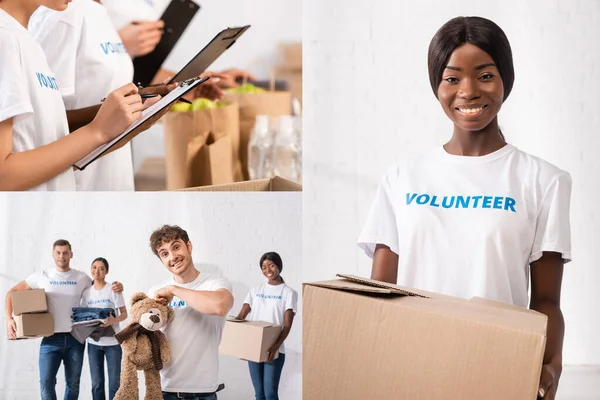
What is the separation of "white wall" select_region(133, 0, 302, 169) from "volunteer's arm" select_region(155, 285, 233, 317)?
0.73 meters

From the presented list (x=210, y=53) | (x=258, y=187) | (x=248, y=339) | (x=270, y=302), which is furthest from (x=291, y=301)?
(x=210, y=53)

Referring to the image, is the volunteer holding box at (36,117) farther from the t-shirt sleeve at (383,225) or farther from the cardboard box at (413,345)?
the cardboard box at (413,345)

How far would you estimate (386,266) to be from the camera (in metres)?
2.06

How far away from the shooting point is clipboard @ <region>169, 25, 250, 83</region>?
249 centimetres

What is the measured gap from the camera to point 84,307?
246cm

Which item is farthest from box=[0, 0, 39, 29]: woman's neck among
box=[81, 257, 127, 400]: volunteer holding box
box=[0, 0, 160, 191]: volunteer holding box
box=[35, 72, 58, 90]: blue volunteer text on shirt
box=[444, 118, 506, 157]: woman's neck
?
box=[444, 118, 506, 157]: woman's neck

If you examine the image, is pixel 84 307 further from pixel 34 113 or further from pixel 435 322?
pixel 435 322

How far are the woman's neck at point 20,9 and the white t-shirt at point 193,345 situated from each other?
927 mm

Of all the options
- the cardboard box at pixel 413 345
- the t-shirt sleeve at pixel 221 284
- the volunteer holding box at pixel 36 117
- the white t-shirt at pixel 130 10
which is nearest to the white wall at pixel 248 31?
the white t-shirt at pixel 130 10

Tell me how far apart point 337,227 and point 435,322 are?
1.54m

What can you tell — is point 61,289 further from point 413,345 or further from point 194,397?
point 413,345

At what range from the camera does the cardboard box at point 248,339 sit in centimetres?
247

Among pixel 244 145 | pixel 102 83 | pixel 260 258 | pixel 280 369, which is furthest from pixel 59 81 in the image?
pixel 280 369

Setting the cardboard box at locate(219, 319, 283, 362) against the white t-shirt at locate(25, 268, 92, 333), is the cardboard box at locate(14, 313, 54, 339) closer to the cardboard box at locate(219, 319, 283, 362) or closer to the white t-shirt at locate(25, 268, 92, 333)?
the white t-shirt at locate(25, 268, 92, 333)
